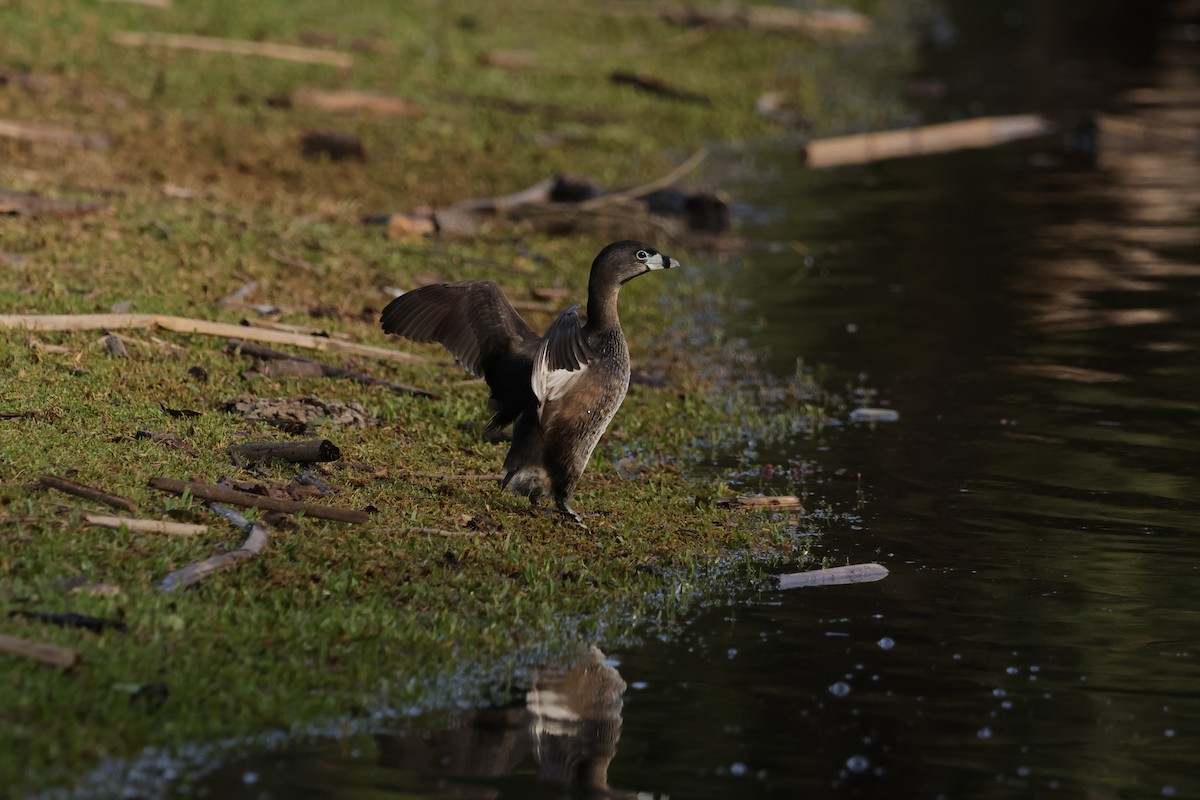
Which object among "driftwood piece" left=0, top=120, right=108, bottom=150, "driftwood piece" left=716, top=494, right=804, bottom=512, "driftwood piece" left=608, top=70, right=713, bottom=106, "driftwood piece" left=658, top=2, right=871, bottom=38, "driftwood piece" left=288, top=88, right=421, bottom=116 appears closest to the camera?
"driftwood piece" left=716, top=494, right=804, bottom=512

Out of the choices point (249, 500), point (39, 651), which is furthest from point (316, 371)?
point (39, 651)

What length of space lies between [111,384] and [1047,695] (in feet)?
21.1

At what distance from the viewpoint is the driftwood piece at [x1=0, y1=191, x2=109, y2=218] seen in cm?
1459

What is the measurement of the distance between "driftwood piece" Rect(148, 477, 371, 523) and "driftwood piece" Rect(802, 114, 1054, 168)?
15606 millimetres

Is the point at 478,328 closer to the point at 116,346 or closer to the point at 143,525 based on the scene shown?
the point at 143,525

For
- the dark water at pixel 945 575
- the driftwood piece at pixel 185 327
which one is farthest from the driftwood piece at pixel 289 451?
the dark water at pixel 945 575

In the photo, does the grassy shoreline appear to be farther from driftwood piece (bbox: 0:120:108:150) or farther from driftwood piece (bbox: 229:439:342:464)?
driftwood piece (bbox: 0:120:108:150)

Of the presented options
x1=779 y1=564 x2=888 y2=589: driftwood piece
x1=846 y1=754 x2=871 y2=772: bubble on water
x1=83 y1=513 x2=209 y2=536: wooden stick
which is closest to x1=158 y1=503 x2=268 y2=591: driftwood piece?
x1=83 y1=513 x2=209 y2=536: wooden stick

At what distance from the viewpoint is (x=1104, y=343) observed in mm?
15180

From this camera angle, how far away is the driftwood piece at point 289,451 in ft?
32.5

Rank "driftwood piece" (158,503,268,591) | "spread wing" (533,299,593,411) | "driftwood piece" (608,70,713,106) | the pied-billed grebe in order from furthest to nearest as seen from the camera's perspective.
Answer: "driftwood piece" (608,70,713,106) < the pied-billed grebe < "spread wing" (533,299,593,411) < "driftwood piece" (158,503,268,591)

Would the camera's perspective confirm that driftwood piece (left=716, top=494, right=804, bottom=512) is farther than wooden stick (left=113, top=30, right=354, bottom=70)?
No

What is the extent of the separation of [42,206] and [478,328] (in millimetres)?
6599

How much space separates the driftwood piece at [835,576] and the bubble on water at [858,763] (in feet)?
6.96
